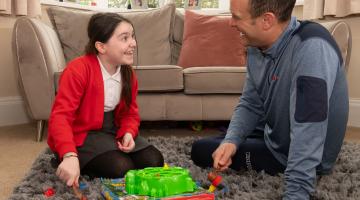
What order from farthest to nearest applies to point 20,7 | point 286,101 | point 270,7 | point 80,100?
point 20,7, point 80,100, point 286,101, point 270,7

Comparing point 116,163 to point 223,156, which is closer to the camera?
point 223,156

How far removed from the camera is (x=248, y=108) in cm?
146

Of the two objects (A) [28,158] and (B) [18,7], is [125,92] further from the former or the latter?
(B) [18,7]

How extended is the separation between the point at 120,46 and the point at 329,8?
1884 mm

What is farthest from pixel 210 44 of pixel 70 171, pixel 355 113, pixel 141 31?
pixel 70 171

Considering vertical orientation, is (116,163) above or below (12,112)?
above

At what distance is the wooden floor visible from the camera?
5.28 feet

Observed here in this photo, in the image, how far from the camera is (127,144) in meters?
1.51

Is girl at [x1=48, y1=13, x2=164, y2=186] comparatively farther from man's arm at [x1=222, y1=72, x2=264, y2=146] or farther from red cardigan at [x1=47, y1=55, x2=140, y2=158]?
man's arm at [x1=222, y1=72, x2=264, y2=146]

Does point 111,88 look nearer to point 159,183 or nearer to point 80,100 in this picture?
point 80,100

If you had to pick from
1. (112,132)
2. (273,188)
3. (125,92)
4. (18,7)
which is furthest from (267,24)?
(18,7)

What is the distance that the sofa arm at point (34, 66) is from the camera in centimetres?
225

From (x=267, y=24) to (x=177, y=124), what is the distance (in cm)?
173

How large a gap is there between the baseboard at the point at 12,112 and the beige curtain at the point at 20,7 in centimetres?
59
